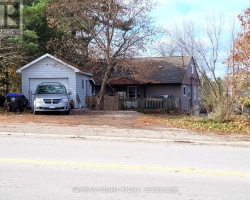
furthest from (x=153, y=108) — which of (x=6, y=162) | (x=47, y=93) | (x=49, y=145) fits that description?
(x=6, y=162)

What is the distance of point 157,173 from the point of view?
265 inches

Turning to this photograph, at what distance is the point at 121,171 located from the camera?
6.84 meters

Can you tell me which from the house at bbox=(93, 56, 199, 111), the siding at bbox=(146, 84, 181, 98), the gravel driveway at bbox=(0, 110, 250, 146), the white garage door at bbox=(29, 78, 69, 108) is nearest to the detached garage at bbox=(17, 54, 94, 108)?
the white garage door at bbox=(29, 78, 69, 108)

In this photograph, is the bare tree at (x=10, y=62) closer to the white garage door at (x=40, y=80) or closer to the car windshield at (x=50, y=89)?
the white garage door at (x=40, y=80)

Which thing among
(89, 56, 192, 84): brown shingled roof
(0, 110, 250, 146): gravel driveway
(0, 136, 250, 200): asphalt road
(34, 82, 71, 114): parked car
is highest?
(89, 56, 192, 84): brown shingled roof

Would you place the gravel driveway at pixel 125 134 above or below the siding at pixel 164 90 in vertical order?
below

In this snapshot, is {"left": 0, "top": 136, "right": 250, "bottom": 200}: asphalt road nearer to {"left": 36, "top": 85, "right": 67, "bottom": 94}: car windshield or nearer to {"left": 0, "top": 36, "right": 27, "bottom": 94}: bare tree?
{"left": 36, "top": 85, "right": 67, "bottom": 94}: car windshield

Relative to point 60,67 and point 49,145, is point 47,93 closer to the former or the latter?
point 60,67

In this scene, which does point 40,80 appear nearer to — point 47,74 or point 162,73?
point 47,74

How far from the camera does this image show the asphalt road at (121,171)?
5.47 meters

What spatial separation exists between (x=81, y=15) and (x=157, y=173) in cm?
1792

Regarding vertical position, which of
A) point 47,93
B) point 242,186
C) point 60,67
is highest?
point 60,67

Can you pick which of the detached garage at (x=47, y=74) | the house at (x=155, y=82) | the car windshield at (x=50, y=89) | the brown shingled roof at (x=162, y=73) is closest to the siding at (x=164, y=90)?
the house at (x=155, y=82)

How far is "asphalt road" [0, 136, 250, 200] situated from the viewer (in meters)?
5.47
